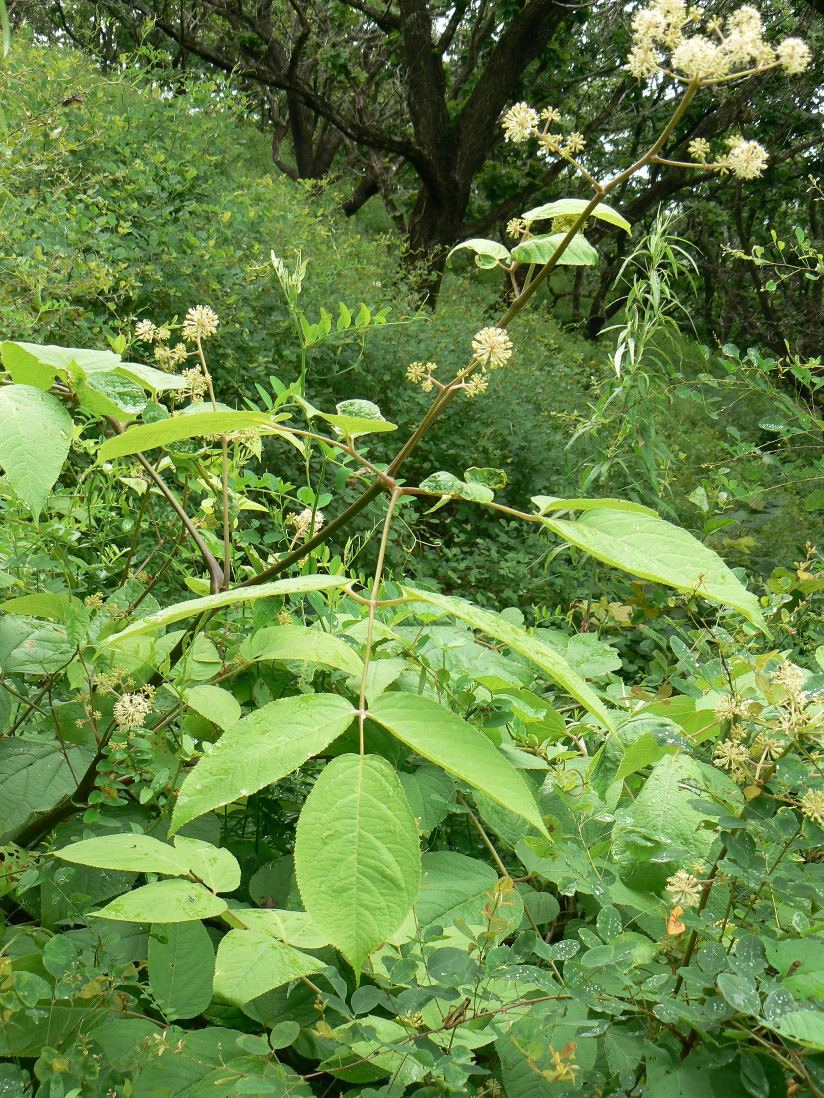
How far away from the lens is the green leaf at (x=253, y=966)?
60 centimetres

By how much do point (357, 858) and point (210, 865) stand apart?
0.23 metres

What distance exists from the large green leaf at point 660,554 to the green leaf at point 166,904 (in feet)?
1.25

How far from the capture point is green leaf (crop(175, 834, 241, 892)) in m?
0.66

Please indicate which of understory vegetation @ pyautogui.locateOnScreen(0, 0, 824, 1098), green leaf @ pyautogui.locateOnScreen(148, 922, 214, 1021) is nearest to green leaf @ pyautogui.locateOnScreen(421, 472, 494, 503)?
understory vegetation @ pyautogui.locateOnScreen(0, 0, 824, 1098)

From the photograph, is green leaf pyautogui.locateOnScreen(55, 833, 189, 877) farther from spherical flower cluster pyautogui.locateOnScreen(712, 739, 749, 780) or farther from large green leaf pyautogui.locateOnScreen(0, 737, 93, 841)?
spherical flower cluster pyautogui.locateOnScreen(712, 739, 749, 780)

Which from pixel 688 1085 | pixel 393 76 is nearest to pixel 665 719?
pixel 688 1085

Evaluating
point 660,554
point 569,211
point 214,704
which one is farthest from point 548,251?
point 214,704

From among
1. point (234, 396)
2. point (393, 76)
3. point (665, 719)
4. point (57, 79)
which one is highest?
point (393, 76)

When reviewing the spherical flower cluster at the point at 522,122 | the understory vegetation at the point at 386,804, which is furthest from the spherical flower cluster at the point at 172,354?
the spherical flower cluster at the point at 522,122

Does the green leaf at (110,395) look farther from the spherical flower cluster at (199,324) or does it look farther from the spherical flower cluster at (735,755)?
the spherical flower cluster at (735,755)

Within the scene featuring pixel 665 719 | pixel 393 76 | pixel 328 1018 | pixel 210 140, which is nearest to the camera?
pixel 328 1018

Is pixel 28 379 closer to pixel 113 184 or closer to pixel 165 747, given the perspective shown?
pixel 165 747

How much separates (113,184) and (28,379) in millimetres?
4407

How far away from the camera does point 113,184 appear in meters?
4.50
